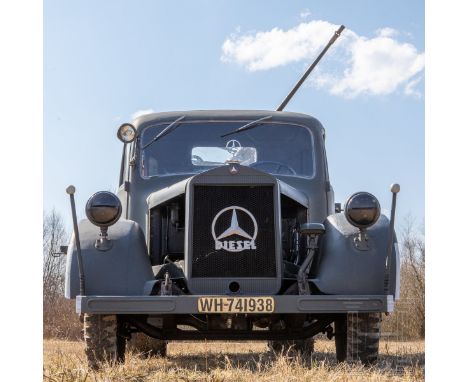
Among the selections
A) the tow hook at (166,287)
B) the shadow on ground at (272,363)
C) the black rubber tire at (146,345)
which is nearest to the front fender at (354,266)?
the shadow on ground at (272,363)

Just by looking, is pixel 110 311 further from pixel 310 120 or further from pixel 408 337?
pixel 408 337

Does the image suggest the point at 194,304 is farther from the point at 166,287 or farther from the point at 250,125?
the point at 250,125

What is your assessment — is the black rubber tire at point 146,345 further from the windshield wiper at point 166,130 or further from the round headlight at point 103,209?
the round headlight at point 103,209

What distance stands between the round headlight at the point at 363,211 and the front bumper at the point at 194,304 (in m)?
0.56

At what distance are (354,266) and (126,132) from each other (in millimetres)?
2471

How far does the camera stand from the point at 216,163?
6770mm

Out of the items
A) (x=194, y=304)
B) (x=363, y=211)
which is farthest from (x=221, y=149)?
(x=194, y=304)

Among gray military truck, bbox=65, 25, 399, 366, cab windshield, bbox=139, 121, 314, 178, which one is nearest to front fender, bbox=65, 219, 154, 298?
gray military truck, bbox=65, 25, 399, 366

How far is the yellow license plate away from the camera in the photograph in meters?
4.82

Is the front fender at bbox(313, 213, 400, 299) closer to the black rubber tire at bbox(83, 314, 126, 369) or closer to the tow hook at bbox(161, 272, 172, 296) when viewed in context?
the tow hook at bbox(161, 272, 172, 296)

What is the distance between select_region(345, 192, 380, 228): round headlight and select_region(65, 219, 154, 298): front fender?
60.5 inches

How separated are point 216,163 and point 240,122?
52 cm

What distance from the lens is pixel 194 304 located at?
4.87 meters
